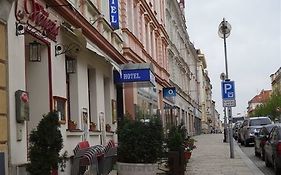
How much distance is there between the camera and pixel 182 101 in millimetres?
55656

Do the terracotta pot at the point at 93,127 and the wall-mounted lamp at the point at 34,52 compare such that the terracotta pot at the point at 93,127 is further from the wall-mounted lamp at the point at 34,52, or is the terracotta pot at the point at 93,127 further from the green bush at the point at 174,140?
the wall-mounted lamp at the point at 34,52

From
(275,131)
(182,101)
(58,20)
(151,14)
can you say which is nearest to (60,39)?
(58,20)

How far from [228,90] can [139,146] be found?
1283 centimetres

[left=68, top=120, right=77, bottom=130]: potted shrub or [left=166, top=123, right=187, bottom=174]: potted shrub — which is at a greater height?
[left=68, top=120, right=77, bottom=130]: potted shrub

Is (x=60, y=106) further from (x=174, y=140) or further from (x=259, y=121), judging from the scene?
(x=259, y=121)

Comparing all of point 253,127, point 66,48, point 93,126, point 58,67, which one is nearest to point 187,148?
point 93,126

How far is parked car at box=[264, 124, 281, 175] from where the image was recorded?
15.9 metres

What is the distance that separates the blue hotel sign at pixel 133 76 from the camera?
21.2 m

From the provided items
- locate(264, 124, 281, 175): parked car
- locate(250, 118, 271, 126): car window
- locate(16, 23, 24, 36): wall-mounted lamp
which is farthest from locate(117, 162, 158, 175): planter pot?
locate(250, 118, 271, 126): car window

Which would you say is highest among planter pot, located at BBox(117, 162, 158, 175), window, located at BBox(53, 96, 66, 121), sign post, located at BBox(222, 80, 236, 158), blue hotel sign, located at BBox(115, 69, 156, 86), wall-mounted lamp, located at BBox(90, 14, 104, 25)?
wall-mounted lamp, located at BBox(90, 14, 104, 25)

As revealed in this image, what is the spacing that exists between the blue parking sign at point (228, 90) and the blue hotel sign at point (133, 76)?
18.0 ft

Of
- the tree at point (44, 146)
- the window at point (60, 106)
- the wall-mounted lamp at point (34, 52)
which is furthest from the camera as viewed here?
the window at point (60, 106)

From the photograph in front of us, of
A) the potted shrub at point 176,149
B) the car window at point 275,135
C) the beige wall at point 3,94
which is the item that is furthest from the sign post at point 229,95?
the beige wall at point 3,94

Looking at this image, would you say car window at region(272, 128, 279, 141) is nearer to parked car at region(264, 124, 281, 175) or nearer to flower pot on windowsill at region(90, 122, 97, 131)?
parked car at region(264, 124, 281, 175)
